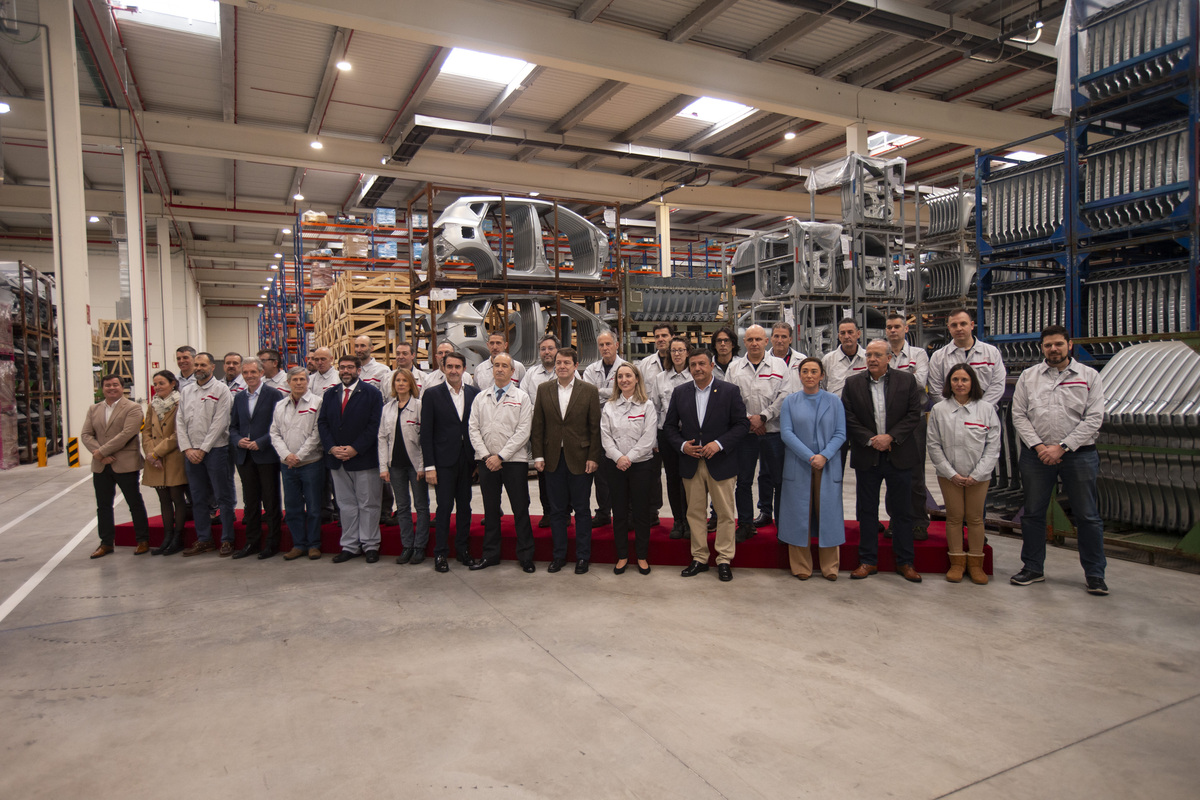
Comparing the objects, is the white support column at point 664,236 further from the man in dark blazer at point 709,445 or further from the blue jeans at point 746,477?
the man in dark blazer at point 709,445

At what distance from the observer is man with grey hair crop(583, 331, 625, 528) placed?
20.2 feet

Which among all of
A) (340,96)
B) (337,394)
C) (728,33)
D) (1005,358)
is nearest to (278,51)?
(340,96)

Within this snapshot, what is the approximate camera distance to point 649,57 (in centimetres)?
1152

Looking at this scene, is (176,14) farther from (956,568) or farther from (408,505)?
(956,568)

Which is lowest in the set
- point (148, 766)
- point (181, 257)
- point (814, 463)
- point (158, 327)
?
point (148, 766)

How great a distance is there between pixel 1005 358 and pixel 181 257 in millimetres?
28361

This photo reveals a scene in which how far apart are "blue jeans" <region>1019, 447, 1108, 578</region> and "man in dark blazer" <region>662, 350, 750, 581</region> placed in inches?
78.4

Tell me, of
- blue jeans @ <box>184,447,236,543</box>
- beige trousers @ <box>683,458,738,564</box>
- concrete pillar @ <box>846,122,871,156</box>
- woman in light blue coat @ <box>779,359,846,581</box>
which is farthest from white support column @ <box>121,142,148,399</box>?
concrete pillar @ <box>846,122,871,156</box>

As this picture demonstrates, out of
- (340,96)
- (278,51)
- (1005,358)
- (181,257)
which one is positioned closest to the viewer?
(1005,358)

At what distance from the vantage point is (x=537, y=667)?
3.73 meters

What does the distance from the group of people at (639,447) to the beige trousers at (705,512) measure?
0.04 feet

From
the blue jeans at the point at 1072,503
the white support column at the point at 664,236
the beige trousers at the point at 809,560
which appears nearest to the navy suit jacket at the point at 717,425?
the beige trousers at the point at 809,560

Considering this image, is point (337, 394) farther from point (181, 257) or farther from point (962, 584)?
point (181, 257)

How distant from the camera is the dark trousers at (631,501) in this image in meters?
5.45
